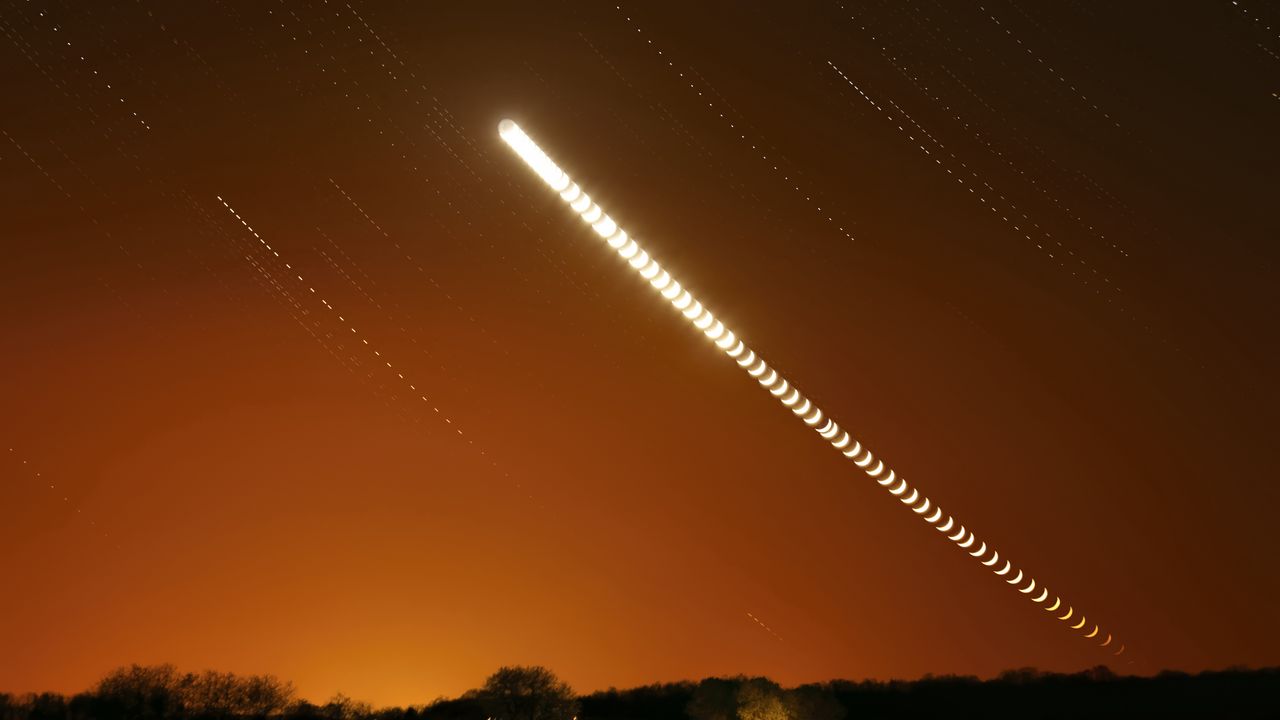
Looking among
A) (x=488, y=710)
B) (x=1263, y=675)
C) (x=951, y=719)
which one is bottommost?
(x=488, y=710)

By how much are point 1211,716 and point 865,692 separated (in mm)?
19172

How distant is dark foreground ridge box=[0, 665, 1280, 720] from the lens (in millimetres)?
47562

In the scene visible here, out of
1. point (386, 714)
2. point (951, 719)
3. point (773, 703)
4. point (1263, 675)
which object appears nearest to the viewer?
point (773, 703)

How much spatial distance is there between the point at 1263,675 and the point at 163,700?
5739 cm

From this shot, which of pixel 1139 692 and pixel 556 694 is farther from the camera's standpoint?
pixel 1139 692

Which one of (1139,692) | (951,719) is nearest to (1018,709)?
(951,719)

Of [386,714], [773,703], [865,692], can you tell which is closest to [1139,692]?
[865,692]

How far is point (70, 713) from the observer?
48219 mm

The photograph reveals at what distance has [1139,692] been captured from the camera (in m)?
55.5

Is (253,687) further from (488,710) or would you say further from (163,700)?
(488,710)

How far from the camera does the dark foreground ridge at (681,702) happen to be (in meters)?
47.6

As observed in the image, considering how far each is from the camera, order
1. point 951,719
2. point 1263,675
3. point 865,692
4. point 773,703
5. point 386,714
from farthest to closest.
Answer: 1. point 865,692
2. point 1263,675
3. point 951,719
4. point 386,714
5. point 773,703

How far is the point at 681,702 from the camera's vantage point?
58438 mm

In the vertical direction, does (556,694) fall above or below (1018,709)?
below
